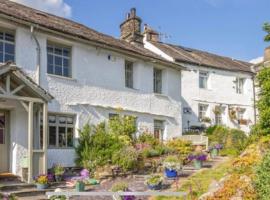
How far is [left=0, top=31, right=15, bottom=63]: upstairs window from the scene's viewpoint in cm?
1638

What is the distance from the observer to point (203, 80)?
3309 cm

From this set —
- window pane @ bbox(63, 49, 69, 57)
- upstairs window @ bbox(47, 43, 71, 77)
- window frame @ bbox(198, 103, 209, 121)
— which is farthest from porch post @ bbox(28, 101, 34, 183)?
window frame @ bbox(198, 103, 209, 121)

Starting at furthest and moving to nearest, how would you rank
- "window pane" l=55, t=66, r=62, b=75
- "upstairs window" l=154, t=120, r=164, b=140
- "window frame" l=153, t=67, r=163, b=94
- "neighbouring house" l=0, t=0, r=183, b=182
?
1. "window frame" l=153, t=67, r=163, b=94
2. "upstairs window" l=154, t=120, r=164, b=140
3. "window pane" l=55, t=66, r=62, b=75
4. "neighbouring house" l=0, t=0, r=183, b=182

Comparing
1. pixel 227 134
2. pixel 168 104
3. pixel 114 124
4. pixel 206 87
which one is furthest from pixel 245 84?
pixel 114 124

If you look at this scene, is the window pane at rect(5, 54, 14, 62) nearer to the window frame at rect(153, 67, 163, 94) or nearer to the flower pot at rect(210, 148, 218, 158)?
the window frame at rect(153, 67, 163, 94)

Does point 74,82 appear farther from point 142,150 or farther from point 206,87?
point 206,87

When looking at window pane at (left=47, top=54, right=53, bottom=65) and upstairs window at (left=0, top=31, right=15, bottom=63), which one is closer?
upstairs window at (left=0, top=31, right=15, bottom=63)

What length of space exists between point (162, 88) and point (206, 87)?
924 cm

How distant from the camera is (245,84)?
35594 millimetres

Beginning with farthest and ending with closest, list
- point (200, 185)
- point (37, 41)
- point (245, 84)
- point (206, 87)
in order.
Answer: point (245, 84), point (206, 87), point (37, 41), point (200, 185)

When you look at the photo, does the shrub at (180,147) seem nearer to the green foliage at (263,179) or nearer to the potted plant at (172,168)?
the potted plant at (172,168)

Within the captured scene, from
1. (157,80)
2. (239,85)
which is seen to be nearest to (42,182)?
(157,80)

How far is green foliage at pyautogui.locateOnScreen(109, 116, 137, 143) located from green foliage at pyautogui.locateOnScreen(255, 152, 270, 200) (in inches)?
413

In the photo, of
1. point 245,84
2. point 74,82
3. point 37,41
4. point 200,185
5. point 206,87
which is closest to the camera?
point 200,185
